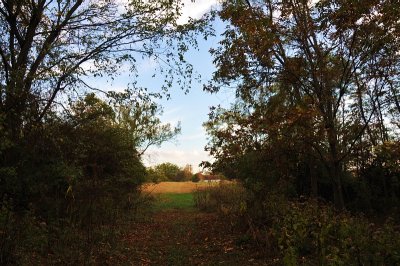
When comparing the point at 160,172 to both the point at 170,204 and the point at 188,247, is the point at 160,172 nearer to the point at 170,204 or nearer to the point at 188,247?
the point at 170,204

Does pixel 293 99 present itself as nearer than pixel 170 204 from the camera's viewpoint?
Yes

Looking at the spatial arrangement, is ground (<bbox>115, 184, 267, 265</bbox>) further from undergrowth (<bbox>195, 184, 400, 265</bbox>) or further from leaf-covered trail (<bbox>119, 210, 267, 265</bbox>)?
undergrowth (<bbox>195, 184, 400, 265</bbox>)

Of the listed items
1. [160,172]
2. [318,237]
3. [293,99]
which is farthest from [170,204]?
[318,237]

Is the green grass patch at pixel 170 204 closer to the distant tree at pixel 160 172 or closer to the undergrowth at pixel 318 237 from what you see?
the distant tree at pixel 160 172

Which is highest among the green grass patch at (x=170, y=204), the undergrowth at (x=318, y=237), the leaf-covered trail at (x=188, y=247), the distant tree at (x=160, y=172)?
the distant tree at (x=160, y=172)

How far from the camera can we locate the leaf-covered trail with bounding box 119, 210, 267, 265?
10.2 metres

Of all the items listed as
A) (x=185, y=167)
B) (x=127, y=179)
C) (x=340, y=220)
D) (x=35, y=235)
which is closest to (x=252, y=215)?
(x=340, y=220)

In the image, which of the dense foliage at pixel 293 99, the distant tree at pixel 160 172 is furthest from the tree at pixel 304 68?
the distant tree at pixel 160 172

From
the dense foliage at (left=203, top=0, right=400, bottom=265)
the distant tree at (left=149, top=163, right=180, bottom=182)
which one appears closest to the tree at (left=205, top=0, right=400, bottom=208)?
the dense foliage at (left=203, top=0, right=400, bottom=265)

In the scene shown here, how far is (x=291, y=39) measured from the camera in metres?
14.1

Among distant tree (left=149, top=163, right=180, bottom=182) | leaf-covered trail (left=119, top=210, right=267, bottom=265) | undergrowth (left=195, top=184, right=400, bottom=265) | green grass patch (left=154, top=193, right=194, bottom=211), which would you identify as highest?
distant tree (left=149, top=163, right=180, bottom=182)

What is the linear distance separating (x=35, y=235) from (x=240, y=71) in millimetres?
8006

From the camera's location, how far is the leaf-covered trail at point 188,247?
33.3 ft

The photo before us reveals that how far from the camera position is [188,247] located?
12.5 meters
